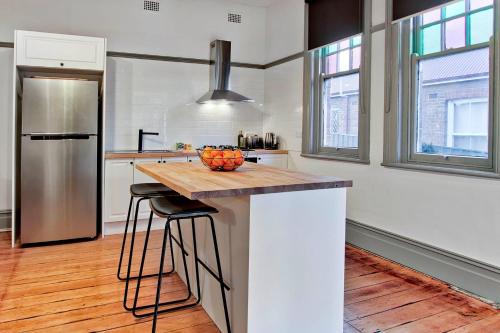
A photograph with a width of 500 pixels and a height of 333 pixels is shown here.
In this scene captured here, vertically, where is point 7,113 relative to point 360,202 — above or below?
above

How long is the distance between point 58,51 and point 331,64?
9.80 feet

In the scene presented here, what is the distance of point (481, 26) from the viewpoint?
9.22 ft

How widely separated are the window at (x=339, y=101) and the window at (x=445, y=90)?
1.24 ft

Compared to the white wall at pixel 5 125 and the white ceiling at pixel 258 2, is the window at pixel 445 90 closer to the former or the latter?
the white ceiling at pixel 258 2

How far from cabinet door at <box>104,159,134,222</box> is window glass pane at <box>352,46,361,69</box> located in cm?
266

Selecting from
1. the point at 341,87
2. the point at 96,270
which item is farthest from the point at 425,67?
the point at 96,270

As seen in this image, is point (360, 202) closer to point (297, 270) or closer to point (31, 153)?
point (297, 270)

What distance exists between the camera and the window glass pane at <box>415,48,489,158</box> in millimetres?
2832

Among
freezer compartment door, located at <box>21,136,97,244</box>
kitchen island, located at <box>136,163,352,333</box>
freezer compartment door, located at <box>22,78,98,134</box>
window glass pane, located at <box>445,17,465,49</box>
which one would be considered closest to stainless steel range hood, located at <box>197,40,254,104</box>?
freezer compartment door, located at <box>22,78,98,134</box>

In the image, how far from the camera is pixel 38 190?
12.9ft

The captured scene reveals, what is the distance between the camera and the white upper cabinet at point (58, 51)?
393cm

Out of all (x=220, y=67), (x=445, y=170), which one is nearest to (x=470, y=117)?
(x=445, y=170)

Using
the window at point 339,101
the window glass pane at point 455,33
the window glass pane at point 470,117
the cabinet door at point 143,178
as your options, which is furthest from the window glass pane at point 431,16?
the cabinet door at point 143,178

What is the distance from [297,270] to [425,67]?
2.23 meters
